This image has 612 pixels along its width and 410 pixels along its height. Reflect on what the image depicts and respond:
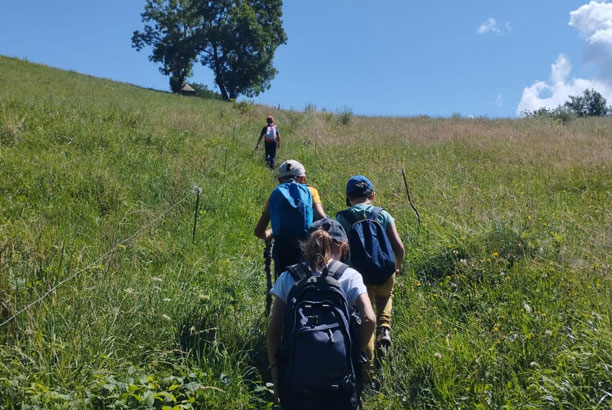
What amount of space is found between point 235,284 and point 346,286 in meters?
2.66

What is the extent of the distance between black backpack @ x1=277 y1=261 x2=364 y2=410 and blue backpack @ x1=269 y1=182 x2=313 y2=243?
3.67 ft

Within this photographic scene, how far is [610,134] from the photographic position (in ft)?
45.4

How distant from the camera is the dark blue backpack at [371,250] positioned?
356cm

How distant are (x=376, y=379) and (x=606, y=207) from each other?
4381 millimetres

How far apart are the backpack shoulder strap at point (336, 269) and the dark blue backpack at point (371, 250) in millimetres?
820

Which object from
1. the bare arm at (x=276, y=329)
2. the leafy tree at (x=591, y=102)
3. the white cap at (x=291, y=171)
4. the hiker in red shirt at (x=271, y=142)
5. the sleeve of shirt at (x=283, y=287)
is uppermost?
the leafy tree at (x=591, y=102)

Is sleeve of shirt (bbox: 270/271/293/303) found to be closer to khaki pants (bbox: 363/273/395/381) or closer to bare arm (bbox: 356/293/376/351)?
bare arm (bbox: 356/293/376/351)

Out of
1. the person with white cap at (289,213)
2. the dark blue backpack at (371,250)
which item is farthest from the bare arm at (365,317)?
the person with white cap at (289,213)

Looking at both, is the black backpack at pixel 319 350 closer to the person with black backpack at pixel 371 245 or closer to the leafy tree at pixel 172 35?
the person with black backpack at pixel 371 245

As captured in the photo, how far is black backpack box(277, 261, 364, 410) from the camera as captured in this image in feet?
7.88

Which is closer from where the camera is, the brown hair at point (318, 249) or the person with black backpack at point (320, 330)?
the person with black backpack at point (320, 330)

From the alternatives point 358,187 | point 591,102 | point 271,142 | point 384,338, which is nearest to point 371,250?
point 358,187

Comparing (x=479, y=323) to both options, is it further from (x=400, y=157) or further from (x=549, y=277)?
(x=400, y=157)

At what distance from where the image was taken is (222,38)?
4712 cm
